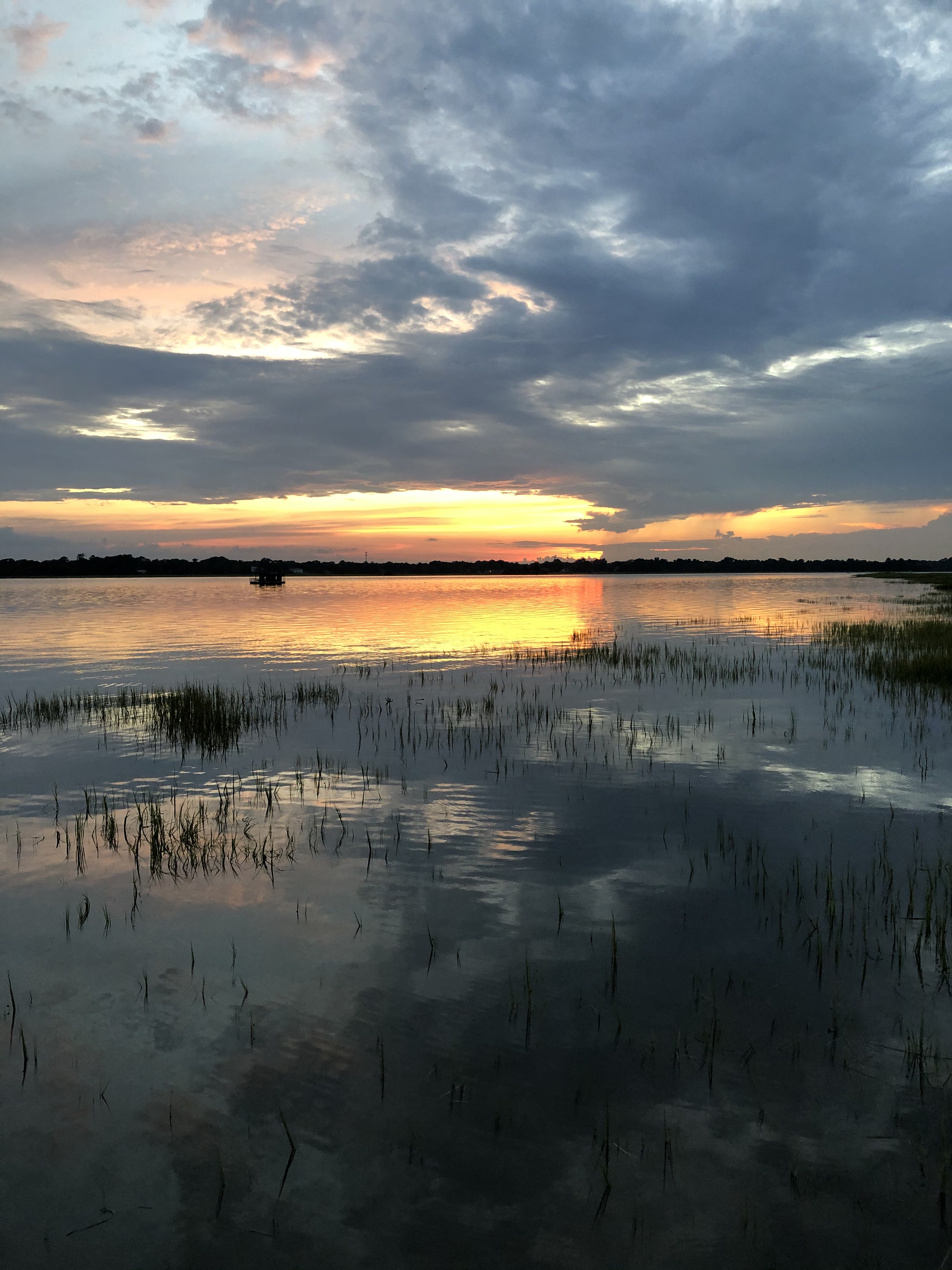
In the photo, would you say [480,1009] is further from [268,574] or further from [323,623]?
[268,574]

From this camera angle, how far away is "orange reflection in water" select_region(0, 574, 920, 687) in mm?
34000

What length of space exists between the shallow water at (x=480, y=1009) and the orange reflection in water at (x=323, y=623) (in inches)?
749

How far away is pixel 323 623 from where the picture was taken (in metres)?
57.5

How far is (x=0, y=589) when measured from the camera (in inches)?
5231

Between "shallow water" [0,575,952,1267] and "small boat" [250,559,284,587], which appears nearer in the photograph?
"shallow water" [0,575,952,1267]

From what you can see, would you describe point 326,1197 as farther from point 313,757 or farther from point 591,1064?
point 313,757

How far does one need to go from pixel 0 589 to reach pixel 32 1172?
6018 inches

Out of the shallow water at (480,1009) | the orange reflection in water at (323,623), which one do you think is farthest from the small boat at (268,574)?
the shallow water at (480,1009)

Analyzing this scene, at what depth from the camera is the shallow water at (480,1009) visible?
4281 millimetres

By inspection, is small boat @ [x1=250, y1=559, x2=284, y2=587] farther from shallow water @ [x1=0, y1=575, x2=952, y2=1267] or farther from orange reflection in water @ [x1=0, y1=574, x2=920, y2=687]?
shallow water @ [x1=0, y1=575, x2=952, y2=1267]

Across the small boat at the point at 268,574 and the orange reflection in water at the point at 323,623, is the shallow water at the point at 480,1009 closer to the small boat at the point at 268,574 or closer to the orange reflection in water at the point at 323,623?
the orange reflection in water at the point at 323,623

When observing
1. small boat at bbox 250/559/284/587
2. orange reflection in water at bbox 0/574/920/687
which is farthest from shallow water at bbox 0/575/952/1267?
small boat at bbox 250/559/284/587

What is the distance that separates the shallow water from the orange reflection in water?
1903 centimetres

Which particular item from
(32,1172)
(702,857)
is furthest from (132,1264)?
(702,857)
